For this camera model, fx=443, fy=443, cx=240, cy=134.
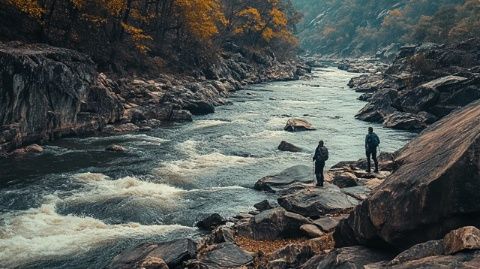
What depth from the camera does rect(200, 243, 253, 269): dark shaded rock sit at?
1441 centimetres

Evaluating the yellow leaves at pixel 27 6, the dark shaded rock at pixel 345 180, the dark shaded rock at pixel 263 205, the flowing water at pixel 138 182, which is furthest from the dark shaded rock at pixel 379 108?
the yellow leaves at pixel 27 6

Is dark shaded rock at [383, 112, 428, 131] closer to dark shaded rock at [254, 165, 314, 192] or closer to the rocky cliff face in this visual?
dark shaded rock at [254, 165, 314, 192]

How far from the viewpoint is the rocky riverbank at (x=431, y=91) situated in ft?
150

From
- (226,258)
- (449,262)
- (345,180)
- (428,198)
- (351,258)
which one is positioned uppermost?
(428,198)

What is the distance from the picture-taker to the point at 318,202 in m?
19.9

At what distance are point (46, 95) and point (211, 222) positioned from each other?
20.8m

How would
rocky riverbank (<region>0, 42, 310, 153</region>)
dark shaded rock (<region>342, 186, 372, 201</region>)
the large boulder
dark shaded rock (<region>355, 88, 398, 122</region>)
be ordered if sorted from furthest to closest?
dark shaded rock (<region>355, 88, 398, 122</region>) < rocky riverbank (<region>0, 42, 310, 153</region>) < dark shaded rock (<region>342, 186, 372, 201</region>) < the large boulder

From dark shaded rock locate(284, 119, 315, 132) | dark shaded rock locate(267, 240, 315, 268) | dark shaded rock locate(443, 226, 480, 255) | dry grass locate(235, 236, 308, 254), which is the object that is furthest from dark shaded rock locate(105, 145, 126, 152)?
dark shaded rock locate(443, 226, 480, 255)

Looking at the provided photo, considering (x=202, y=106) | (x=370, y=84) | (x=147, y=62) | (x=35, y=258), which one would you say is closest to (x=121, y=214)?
(x=35, y=258)

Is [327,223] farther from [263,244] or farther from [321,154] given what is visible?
A: [321,154]

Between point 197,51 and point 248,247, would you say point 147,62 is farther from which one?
point 248,247

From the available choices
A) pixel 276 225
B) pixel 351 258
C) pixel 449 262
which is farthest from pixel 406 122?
pixel 449 262

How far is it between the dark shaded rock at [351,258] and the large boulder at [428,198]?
1.11ft

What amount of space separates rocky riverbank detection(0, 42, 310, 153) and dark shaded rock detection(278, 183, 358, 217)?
21.0 meters
